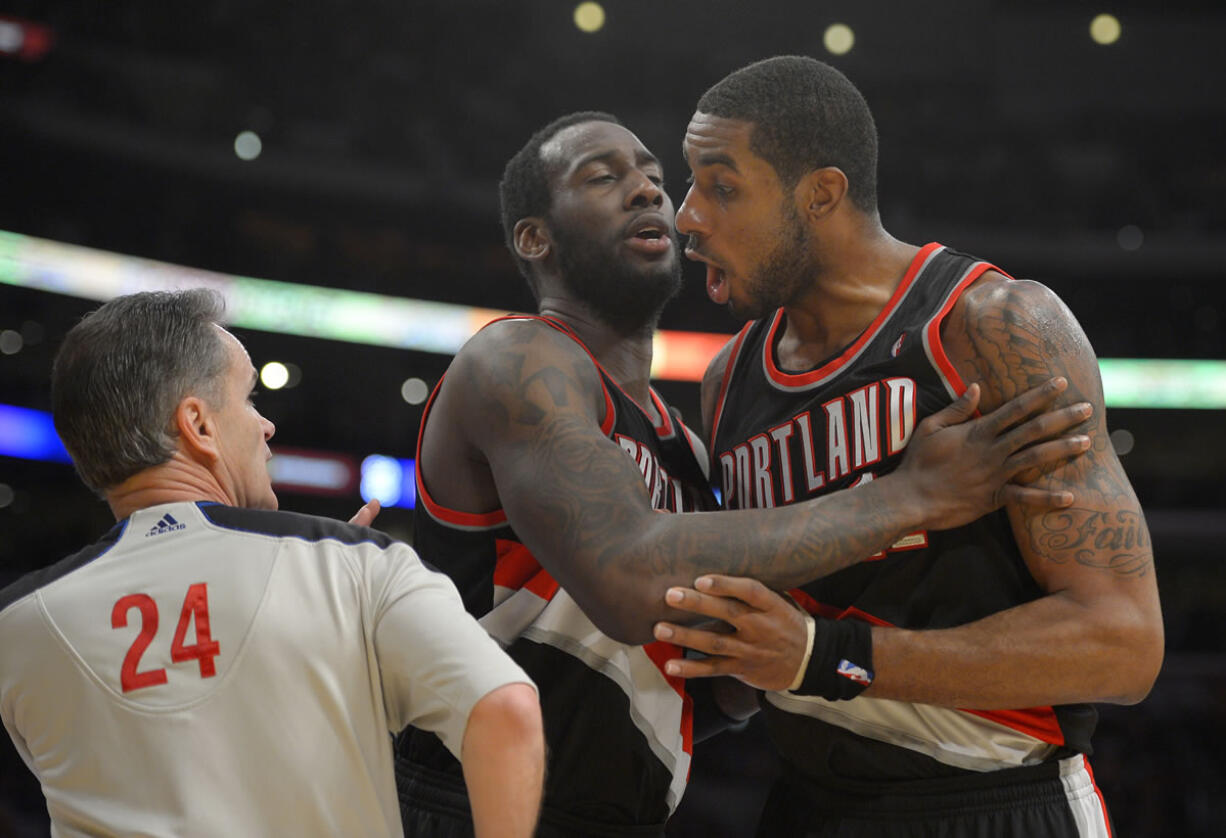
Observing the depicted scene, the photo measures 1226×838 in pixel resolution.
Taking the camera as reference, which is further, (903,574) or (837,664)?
(903,574)

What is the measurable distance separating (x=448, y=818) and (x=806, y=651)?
99 cm

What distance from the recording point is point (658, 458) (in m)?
3.05

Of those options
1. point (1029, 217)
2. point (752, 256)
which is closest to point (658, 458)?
point (752, 256)

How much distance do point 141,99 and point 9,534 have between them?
660 centimetres

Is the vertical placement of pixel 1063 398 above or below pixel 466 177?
below

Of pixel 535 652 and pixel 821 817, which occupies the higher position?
pixel 535 652

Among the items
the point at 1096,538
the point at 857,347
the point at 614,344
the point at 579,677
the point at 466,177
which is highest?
the point at 466,177

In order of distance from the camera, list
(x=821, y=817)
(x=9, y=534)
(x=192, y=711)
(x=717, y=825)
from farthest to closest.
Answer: (x=9, y=534), (x=717, y=825), (x=821, y=817), (x=192, y=711)

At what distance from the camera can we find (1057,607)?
241 cm

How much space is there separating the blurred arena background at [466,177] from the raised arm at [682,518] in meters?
14.6

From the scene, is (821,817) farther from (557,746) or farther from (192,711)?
(192,711)

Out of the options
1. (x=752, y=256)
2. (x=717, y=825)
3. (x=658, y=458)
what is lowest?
(x=717, y=825)

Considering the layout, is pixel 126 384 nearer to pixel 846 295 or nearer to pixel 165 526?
pixel 165 526

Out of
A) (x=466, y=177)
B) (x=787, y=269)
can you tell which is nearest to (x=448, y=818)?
(x=787, y=269)
